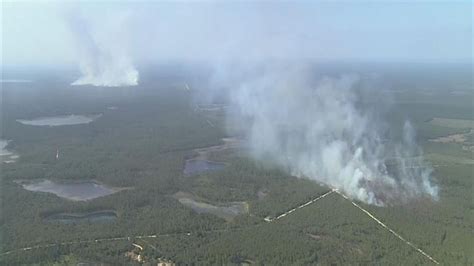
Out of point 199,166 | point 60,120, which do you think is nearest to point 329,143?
point 199,166

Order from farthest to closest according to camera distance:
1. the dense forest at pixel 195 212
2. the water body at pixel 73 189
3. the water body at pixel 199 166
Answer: the water body at pixel 199 166 → the water body at pixel 73 189 → the dense forest at pixel 195 212

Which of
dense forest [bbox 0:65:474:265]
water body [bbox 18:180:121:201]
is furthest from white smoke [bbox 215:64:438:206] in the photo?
water body [bbox 18:180:121:201]

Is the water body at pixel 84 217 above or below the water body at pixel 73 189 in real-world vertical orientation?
below

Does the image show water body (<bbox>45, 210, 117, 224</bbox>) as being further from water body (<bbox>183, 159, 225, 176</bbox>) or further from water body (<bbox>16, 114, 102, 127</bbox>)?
water body (<bbox>16, 114, 102, 127</bbox>)

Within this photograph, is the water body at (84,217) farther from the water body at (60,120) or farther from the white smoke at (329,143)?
the water body at (60,120)

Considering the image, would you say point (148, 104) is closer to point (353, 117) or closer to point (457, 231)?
point (353, 117)

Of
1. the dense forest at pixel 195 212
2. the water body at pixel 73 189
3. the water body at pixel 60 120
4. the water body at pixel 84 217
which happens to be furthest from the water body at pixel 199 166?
the water body at pixel 60 120

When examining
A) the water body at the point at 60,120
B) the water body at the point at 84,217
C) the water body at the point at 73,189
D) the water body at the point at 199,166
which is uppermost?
the water body at the point at 60,120
